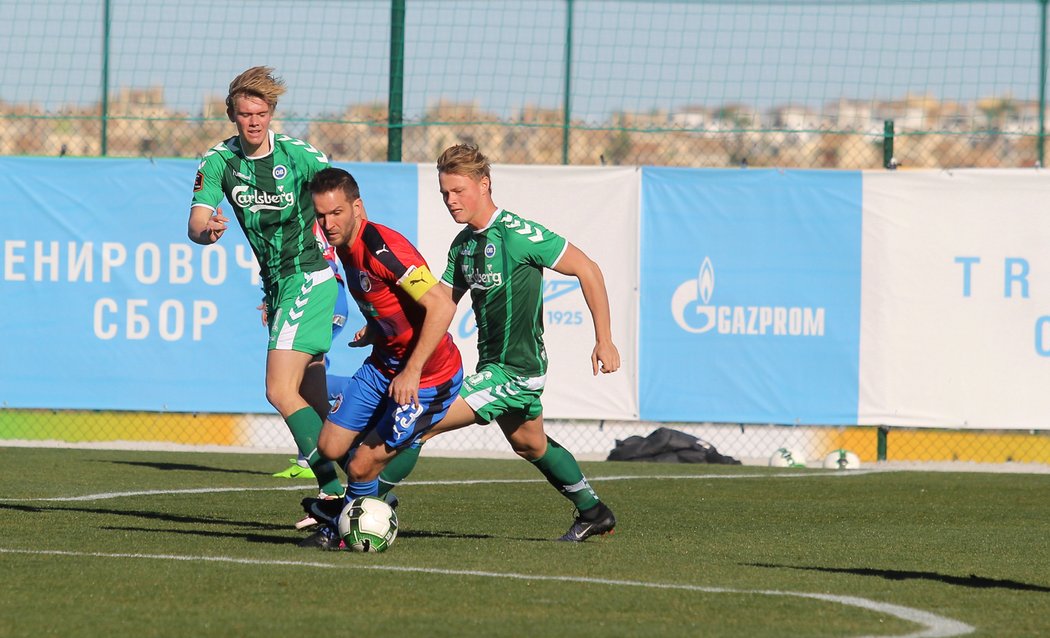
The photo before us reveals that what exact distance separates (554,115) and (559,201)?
1314 mm

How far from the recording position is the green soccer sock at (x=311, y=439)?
8.48 m

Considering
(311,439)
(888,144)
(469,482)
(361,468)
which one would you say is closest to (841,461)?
(888,144)

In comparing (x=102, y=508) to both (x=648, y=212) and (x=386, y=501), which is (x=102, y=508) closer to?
(x=386, y=501)

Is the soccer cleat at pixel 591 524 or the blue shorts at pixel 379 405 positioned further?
the soccer cleat at pixel 591 524

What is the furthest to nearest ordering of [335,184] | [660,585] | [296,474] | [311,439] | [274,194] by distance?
[296,474], [274,194], [311,439], [335,184], [660,585]

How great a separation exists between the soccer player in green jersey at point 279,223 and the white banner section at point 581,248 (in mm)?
5815

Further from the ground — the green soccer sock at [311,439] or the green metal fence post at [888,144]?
the green metal fence post at [888,144]

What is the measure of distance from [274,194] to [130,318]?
248 inches

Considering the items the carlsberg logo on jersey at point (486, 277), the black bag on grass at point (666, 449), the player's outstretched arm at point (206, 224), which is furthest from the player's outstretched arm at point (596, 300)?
the black bag on grass at point (666, 449)

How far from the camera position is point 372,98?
52.0ft

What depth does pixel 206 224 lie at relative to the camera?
8531 mm

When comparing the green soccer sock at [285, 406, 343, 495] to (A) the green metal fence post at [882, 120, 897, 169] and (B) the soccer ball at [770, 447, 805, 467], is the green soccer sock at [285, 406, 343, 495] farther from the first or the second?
(A) the green metal fence post at [882, 120, 897, 169]

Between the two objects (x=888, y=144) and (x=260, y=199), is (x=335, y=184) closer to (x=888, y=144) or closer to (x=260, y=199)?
(x=260, y=199)

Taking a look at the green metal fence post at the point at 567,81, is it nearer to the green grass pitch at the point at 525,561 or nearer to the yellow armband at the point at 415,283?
the green grass pitch at the point at 525,561
